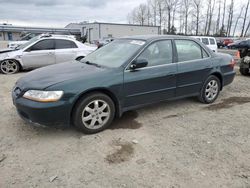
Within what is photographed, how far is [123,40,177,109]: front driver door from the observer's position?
4.09 meters

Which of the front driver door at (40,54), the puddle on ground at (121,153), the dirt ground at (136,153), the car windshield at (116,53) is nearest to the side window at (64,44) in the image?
the front driver door at (40,54)

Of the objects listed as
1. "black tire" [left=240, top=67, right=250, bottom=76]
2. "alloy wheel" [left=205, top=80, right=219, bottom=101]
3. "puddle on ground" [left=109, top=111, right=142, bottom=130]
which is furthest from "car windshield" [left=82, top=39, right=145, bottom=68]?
"black tire" [left=240, top=67, right=250, bottom=76]

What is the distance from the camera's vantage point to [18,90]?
3.79m

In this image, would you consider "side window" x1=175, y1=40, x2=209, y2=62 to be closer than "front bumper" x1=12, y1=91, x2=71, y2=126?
No

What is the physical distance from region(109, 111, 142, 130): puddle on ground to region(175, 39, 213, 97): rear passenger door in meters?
1.03

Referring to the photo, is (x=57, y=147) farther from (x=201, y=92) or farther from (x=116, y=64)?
(x=201, y=92)

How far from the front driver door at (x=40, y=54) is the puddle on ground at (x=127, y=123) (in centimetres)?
570

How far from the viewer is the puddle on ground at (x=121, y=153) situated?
3166 millimetres

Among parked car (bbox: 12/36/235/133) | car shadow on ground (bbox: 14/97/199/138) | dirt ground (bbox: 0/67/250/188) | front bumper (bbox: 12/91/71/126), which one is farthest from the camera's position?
car shadow on ground (bbox: 14/97/199/138)

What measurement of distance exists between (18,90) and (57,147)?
1132 millimetres

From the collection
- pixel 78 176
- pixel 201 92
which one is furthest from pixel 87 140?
pixel 201 92

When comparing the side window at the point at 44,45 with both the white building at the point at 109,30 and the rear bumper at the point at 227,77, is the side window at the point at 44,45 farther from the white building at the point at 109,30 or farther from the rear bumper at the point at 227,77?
the white building at the point at 109,30

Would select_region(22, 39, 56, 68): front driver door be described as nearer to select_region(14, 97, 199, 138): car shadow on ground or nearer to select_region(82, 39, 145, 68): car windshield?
select_region(82, 39, 145, 68): car windshield

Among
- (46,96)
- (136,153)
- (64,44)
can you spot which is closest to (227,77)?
(136,153)
